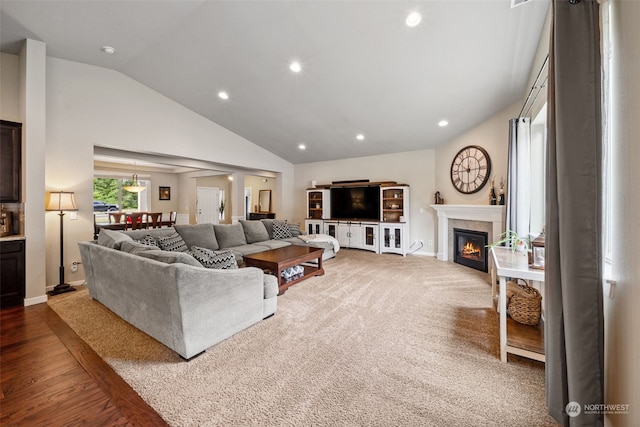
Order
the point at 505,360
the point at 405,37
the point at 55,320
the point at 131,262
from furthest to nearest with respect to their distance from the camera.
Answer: the point at 405,37 < the point at 55,320 < the point at 131,262 < the point at 505,360

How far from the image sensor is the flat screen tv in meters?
6.68

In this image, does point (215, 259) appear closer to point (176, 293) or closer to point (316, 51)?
point (176, 293)

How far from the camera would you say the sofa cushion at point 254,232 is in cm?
536

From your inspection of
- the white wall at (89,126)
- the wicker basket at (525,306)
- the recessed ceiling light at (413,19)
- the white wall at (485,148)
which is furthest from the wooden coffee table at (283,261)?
the white wall at (485,148)

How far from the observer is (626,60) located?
1183 millimetres

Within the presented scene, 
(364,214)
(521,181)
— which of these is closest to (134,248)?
(521,181)

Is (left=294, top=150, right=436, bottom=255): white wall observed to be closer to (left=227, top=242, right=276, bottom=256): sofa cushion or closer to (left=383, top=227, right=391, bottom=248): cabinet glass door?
(left=383, top=227, right=391, bottom=248): cabinet glass door

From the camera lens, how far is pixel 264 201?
10.8 meters

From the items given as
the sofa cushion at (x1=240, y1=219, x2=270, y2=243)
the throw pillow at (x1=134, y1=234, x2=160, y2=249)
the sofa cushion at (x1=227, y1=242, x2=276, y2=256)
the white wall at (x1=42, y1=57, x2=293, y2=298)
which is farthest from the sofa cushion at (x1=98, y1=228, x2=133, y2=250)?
the sofa cushion at (x1=240, y1=219, x2=270, y2=243)

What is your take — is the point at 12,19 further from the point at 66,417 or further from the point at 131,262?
the point at 66,417

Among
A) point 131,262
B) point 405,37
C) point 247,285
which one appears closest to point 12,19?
point 131,262

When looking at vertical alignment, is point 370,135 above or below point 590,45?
above

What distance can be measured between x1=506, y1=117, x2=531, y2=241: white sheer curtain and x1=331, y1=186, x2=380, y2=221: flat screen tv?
3388 mm

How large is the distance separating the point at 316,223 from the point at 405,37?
16.8ft
